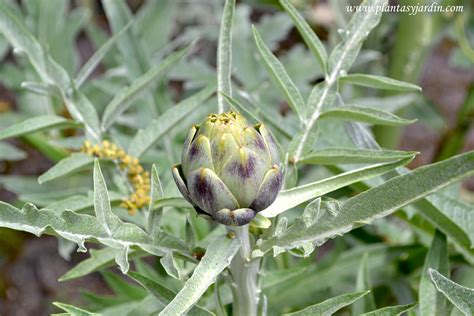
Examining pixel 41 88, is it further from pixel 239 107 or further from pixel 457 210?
pixel 457 210

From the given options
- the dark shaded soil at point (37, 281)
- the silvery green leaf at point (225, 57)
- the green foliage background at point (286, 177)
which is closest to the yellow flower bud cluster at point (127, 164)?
the green foliage background at point (286, 177)

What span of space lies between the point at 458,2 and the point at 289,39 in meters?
0.82

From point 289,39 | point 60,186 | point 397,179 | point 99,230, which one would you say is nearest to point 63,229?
point 99,230

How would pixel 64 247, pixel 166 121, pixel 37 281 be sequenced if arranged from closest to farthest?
pixel 166 121, pixel 64 247, pixel 37 281

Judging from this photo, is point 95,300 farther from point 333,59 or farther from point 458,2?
point 458,2

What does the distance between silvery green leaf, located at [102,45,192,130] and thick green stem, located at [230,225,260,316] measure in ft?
0.62

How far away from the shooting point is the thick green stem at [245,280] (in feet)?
1.48

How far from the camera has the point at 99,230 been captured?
42 cm

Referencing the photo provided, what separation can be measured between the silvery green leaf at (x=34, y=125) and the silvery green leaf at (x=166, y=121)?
0.06 meters

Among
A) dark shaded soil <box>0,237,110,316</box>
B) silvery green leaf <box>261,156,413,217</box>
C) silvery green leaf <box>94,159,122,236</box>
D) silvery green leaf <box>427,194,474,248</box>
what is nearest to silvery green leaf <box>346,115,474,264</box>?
silvery green leaf <box>427,194,474,248</box>

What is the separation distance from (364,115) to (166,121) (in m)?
0.18

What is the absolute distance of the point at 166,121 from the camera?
59 centimetres

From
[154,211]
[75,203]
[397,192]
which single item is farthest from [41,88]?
[397,192]

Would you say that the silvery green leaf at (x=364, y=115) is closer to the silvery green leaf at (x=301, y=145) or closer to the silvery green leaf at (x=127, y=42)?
the silvery green leaf at (x=301, y=145)
